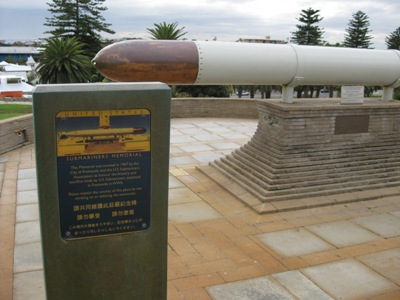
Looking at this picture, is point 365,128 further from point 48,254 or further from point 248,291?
point 48,254

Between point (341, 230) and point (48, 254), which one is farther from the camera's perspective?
point (341, 230)

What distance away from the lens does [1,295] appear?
4.55 meters

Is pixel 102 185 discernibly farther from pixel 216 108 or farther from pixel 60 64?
pixel 60 64

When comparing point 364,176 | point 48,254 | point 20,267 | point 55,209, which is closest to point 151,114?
point 55,209

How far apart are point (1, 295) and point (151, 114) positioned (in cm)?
286

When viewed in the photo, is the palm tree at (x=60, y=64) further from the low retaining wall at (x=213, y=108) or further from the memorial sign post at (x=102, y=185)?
the memorial sign post at (x=102, y=185)

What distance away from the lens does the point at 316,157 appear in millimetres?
7883

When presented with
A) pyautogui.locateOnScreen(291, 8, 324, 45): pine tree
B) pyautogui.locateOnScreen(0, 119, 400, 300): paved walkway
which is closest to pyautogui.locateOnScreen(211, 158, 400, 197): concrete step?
pyautogui.locateOnScreen(0, 119, 400, 300): paved walkway

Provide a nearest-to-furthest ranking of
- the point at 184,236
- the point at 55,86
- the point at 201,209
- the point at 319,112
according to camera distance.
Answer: the point at 55,86 < the point at 184,236 < the point at 201,209 < the point at 319,112

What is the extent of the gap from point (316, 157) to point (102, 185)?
5.53 m

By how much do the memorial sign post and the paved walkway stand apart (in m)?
1.46

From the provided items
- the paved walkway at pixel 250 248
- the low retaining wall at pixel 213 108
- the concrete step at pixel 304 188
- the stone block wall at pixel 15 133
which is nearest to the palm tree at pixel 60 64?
the low retaining wall at pixel 213 108

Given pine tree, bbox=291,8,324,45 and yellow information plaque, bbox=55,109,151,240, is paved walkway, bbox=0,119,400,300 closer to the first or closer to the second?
yellow information plaque, bbox=55,109,151,240

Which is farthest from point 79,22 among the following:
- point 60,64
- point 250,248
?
point 250,248
